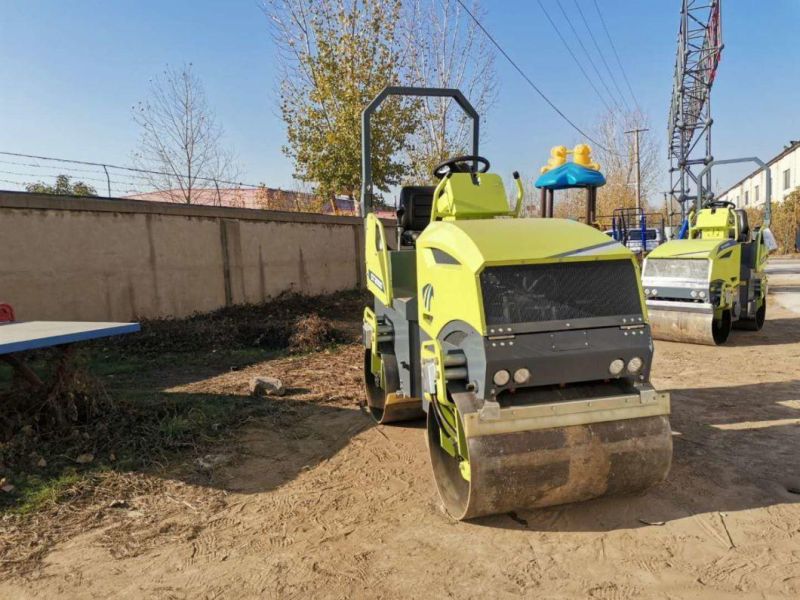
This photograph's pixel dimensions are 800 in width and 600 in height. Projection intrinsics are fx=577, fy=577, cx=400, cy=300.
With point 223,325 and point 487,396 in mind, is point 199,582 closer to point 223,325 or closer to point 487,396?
point 487,396

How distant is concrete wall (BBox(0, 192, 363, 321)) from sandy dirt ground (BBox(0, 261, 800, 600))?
4508 millimetres

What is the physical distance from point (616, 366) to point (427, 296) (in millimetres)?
1194

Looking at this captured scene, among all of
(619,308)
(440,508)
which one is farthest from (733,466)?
(440,508)

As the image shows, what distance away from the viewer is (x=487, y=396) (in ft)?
9.73

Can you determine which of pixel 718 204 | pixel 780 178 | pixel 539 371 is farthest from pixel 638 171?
pixel 539 371

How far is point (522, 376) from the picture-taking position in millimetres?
2975

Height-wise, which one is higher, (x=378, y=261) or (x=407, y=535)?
(x=378, y=261)

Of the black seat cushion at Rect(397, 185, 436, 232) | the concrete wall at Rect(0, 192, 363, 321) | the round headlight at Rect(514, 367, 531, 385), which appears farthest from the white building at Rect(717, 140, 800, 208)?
the round headlight at Rect(514, 367, 531, 385)

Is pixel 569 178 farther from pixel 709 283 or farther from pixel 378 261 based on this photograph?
pixel 378 261

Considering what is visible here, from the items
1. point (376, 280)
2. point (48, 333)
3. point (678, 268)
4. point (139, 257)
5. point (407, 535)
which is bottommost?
point (407, 535)

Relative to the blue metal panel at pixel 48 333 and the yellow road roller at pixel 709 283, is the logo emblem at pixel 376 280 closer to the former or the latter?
the blue metal panel at pixel 48 333

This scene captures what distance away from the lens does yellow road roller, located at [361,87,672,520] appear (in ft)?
9.58

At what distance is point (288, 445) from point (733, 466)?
324 centimetres

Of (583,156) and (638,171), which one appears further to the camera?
(638,171)
